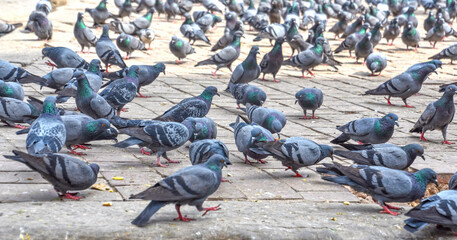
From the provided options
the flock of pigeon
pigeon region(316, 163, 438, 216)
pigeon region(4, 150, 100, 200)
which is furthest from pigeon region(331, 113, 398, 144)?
pigeon region(4, 150, 100, 200)

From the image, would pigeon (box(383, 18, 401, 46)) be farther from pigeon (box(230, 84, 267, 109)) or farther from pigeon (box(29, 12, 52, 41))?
pigeon (box(230, 84, 267, 109))

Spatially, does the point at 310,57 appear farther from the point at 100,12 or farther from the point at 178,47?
the point at 100,12

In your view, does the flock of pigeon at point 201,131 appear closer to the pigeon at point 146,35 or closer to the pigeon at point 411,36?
the pigeon at point 146,35

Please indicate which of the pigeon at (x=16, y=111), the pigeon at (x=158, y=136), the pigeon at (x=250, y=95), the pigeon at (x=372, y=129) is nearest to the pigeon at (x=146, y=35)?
the pigeon at (x=250, y=95)

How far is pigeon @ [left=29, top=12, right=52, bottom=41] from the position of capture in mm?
13305

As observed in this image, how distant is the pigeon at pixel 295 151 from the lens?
5625mm

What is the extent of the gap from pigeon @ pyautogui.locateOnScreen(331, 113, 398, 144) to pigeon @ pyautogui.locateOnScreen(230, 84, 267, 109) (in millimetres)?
1625

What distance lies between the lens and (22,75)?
8.26 meters

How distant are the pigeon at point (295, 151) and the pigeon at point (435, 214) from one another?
52.8 inches

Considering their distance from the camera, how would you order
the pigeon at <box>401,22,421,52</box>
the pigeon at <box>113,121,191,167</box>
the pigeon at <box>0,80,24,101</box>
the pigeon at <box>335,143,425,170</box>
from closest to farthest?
the pigeon at <box>335,143,425,170</box>
the pigeon at <box>113,121,191,167</box>
the pigeon at <box>0,80,24,101</box>
the pigeon at <box>401,22,421,52</box>

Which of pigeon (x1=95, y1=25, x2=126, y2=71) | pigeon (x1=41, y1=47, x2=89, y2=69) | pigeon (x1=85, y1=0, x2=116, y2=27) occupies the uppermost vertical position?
pigeon (x1=41, y1=47, x2=89, y2=69)

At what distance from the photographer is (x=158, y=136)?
5738mm

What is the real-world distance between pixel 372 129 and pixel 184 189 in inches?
121

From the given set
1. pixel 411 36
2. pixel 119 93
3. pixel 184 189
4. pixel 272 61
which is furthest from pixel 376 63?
pixel 184 189
